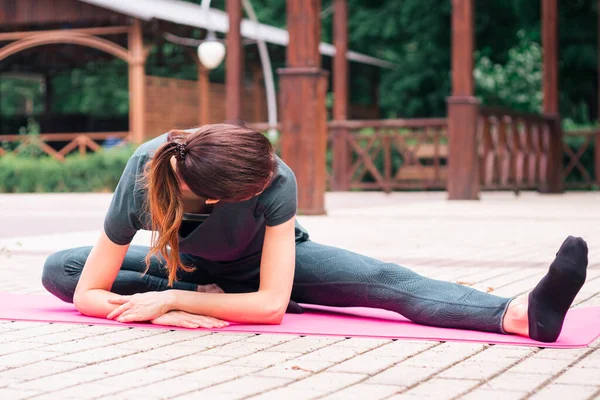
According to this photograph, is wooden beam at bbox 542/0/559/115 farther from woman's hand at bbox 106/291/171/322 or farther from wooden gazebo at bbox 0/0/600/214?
woman's hand at bbox 106/291/171/322

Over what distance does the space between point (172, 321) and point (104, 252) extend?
361mm

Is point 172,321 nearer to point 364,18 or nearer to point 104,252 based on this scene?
point 104,252

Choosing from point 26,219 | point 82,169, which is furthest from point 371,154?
point 26,219

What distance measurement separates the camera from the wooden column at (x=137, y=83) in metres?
23.0

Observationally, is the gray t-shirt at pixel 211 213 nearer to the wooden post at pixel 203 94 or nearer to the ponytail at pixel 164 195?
the ponytail at pixel 164 195

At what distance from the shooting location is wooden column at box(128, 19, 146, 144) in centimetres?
2305

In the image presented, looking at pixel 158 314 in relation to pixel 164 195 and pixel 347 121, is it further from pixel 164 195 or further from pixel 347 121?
pixel 347 121

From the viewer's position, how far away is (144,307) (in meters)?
4.27

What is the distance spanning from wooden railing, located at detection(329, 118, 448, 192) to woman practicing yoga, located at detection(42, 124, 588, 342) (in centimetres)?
1506

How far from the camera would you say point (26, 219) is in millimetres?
11859

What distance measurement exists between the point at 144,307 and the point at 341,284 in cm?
77

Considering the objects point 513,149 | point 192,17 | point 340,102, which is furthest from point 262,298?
point 192,17

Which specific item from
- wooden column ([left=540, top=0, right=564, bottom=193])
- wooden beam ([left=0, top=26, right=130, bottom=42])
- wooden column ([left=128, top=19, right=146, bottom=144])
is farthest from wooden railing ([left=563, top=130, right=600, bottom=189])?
wooden beam ([left=0, top=26, right=130, bottom=42])

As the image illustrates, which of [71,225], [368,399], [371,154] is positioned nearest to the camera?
[368,399]
